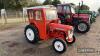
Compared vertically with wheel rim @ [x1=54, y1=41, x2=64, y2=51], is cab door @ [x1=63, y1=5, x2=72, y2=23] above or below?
above

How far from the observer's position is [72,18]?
13.9 metres

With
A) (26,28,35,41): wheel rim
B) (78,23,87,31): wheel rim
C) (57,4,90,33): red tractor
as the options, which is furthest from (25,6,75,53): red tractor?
(57,4,90,33): red tractor

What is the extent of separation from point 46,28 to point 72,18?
5.18m

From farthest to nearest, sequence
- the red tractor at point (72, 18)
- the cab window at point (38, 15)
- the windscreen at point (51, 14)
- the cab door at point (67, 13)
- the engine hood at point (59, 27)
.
A: the cab door at point (67, 13), the red tractor at point (72, 18), the windscreen at point (51, 14), the cab window at point (38, 15), the engine hood at point (59, 27)

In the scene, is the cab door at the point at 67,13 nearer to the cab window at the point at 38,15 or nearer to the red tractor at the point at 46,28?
the red tractor at the point at 46,28

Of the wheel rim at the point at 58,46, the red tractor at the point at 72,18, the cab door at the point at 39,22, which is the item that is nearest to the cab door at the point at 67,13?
the red tractor at the point at 72,18

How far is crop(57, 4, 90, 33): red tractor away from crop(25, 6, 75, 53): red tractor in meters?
3.62

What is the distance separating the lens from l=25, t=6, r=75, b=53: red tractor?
8.84m

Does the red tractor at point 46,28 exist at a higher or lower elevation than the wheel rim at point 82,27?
higher

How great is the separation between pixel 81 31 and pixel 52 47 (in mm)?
4311

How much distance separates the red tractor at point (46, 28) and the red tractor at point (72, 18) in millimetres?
3623

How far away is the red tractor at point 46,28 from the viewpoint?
8.84m

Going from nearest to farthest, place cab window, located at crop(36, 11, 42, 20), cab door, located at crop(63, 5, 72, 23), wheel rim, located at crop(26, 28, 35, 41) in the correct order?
cab window, located at crop(36, 11, 42, 20) → wheel rim, located at crop(26, 28, 35, 41) → cab door, located at crop(63, 5, 72, 23)

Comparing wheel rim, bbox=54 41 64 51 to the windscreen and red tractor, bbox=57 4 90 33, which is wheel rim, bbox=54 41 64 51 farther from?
red tractor, bbox=57 4 90 33
